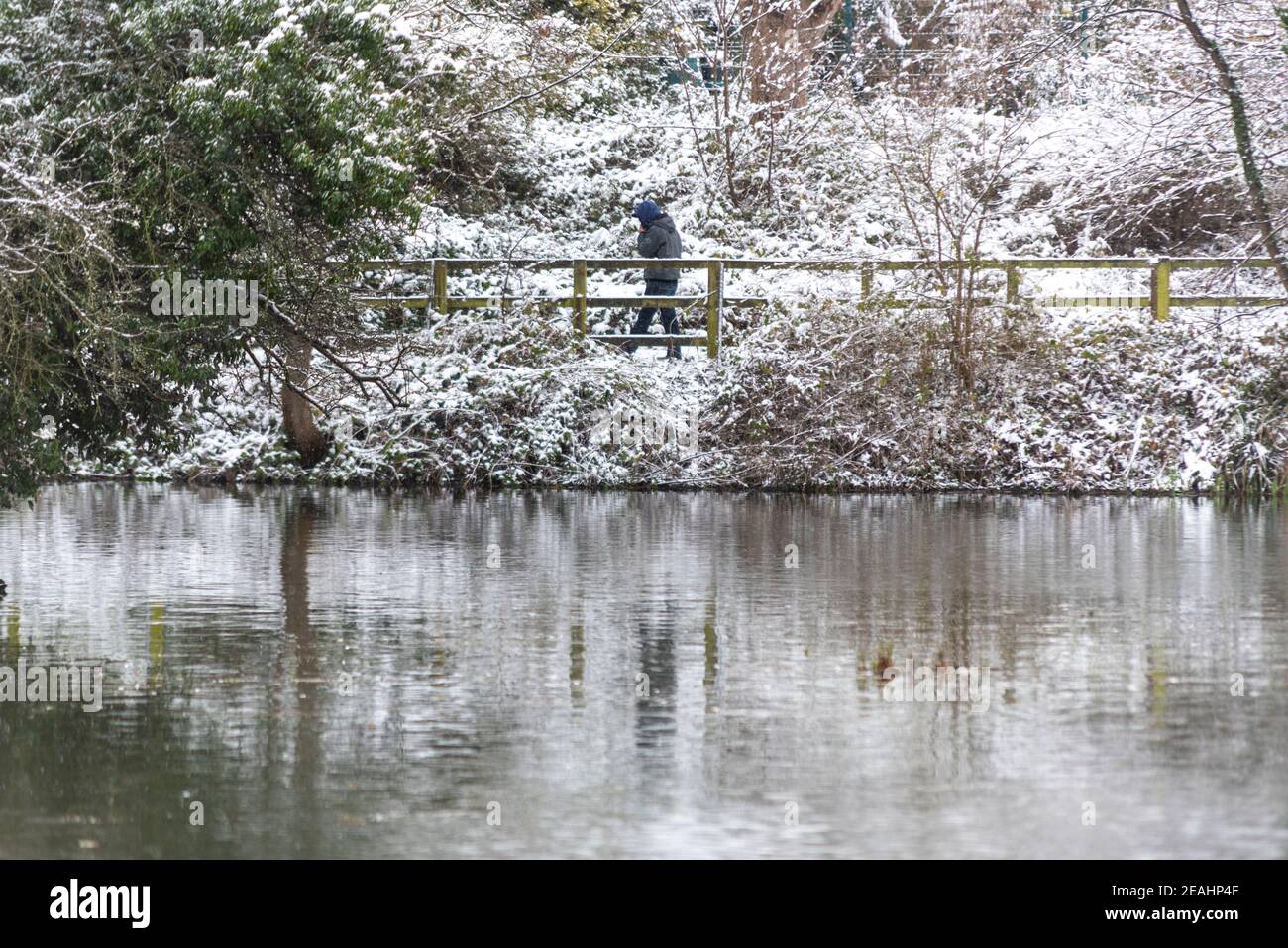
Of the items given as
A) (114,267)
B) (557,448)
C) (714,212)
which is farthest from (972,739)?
(714,212)

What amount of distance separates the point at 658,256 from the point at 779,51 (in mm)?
10571

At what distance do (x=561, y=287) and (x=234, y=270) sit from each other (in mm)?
14243

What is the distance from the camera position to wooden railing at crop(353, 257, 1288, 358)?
2830 cm

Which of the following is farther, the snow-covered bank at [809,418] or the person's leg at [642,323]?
the person's leg at [642,323]

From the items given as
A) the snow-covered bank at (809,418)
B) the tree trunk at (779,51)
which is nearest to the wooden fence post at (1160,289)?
the snow-covered bank at (809,418)

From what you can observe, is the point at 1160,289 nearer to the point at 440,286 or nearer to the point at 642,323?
the point at 642,323

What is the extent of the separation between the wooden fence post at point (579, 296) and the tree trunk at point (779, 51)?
35.2 ft

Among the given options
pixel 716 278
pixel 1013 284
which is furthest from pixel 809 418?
pixel 1013 284

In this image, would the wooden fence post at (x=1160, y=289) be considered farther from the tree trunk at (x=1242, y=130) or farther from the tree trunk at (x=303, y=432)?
the tree trunk at (x=303, y=432)

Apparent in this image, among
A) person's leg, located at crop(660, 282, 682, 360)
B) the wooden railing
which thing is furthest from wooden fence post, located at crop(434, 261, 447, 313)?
person's leg, located at crop(660, 282, 682, 360)

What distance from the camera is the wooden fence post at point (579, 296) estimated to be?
28.7 meters

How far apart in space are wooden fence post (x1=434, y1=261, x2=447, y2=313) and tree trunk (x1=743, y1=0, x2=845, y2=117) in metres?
11.4

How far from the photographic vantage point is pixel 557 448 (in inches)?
1075

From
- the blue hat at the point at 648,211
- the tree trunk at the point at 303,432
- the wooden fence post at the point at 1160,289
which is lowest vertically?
the tree trunk at the point at 303,432
